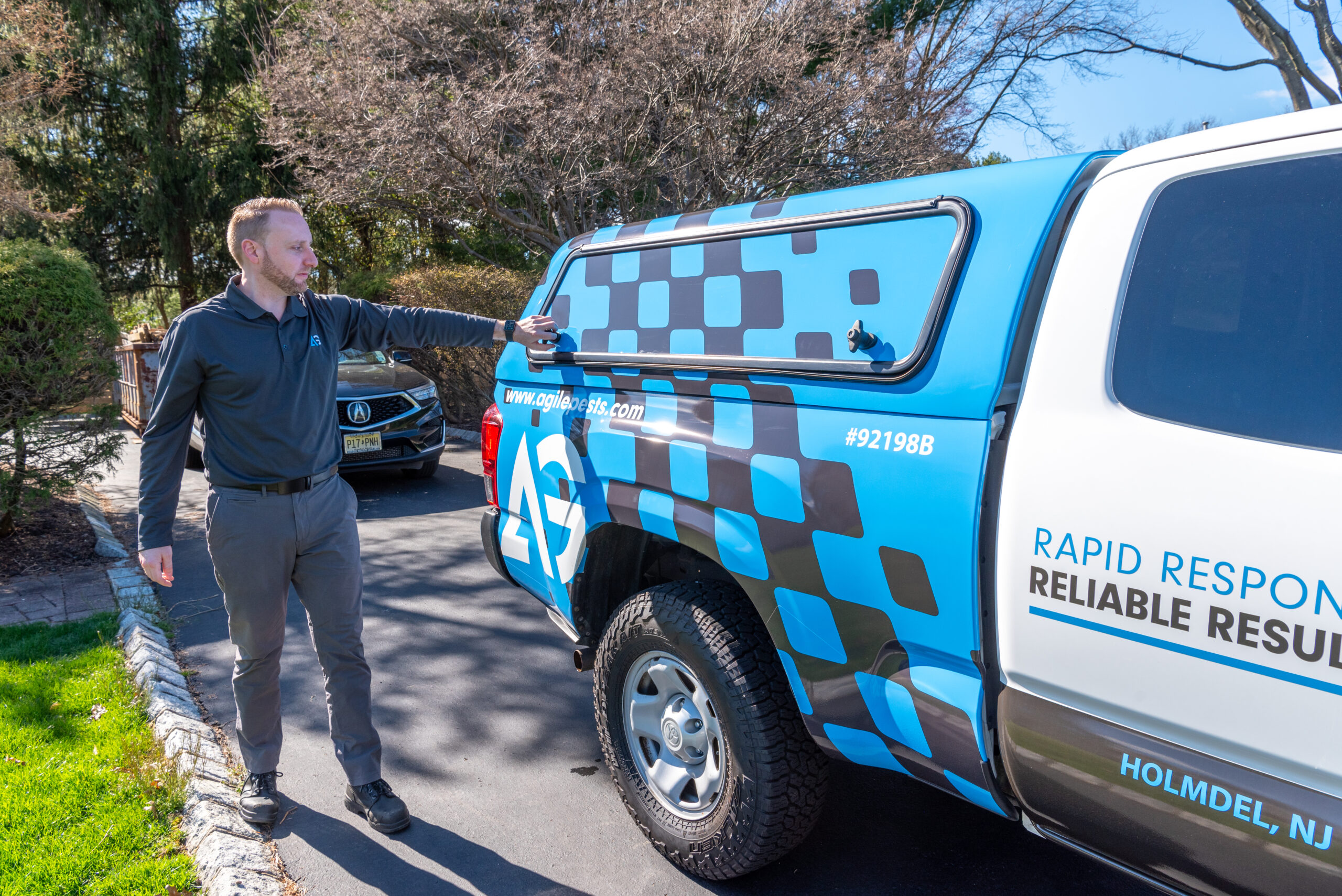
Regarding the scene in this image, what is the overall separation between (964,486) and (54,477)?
6626mm

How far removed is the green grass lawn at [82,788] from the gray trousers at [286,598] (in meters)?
0.37

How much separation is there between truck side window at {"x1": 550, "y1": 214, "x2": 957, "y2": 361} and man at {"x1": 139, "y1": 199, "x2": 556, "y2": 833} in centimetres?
35

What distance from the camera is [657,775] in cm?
286

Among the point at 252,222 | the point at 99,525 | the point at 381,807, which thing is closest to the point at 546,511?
the point at 381,807

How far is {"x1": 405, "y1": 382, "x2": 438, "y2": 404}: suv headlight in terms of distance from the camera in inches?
345

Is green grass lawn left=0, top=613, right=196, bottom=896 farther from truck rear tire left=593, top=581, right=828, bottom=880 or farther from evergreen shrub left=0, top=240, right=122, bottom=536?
evergreen shrub left=0, top=240, right=122, bottom=536

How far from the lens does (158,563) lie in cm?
294

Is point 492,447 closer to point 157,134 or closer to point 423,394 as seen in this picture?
point 423,394

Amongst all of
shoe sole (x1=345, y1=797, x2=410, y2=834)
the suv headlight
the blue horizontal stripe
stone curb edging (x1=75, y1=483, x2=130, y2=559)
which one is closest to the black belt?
shoe sole (x1=345, y1=797, x2=410, y2=834)

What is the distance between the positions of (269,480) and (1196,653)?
8.69ft

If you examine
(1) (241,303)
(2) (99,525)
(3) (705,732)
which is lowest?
(2) (99,525)

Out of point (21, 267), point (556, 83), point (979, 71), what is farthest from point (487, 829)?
point (979, 71)

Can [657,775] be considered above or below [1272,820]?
below

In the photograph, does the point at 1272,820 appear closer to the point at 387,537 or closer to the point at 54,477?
the point at 387,537
